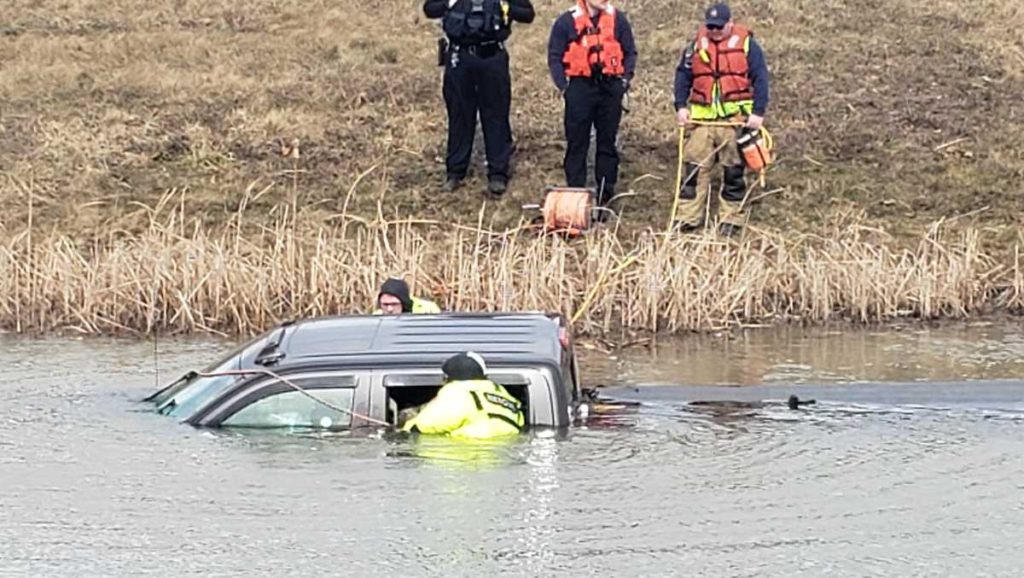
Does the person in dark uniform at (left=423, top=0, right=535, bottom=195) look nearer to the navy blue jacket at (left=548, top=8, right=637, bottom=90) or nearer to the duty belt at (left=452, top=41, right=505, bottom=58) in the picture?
the duty belt at (left=452, top=41, right=505, bottom=58)

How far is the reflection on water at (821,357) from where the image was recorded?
13469 millimetres

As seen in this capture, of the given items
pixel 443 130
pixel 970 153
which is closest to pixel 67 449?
pixel 443 130

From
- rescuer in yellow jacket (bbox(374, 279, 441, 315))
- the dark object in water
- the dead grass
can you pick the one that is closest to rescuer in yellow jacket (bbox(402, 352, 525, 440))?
rescuer in yellow jacket (bbox(374, 279, 441, 315))

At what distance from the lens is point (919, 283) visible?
1559 centimetres

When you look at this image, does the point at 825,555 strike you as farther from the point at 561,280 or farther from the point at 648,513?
the point at 561,280

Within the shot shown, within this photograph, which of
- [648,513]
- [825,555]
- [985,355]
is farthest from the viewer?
[985,355]

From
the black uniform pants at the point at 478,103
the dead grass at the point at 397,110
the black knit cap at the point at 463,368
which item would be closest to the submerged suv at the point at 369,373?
the black knit cap at the point at 463,368

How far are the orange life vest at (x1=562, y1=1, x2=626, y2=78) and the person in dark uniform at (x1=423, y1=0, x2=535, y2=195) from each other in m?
0.43

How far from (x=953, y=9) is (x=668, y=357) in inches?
465

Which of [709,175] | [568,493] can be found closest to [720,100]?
[709,175]

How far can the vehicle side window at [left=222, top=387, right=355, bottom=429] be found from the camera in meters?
9.12

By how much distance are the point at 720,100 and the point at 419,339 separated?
764 cm

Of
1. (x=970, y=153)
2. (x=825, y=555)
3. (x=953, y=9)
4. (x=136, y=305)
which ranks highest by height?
(x=953, y=9)

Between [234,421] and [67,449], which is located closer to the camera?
[234,421]
